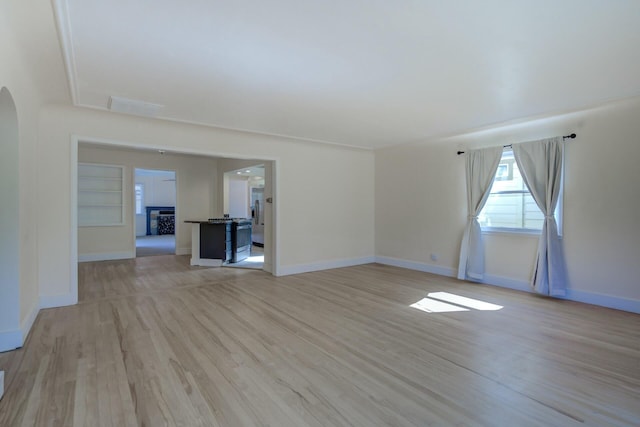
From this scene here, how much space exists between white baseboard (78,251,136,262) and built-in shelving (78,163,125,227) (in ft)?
2.19

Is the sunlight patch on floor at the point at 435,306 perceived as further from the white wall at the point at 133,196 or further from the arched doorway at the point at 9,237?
the white wall at the point at 133,196

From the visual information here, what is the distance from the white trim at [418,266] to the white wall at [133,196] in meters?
4.80

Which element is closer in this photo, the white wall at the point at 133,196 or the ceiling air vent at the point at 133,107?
the ceiling air vent at the point at 133,107

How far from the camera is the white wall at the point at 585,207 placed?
3707 millimetres

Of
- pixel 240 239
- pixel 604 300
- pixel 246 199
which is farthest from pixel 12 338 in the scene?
pixel 246 199

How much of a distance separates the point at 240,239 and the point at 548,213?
5.63 m

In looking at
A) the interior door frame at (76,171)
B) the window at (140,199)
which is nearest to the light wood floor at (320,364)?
the interior door frame at (76,171)

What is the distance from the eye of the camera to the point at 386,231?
21.7ft

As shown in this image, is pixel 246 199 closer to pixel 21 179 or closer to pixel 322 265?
pixel 322 265

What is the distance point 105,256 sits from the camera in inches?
283

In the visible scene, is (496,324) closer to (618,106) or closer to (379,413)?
(379,413)

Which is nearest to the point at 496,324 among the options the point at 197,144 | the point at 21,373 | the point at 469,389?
the point at 469,389

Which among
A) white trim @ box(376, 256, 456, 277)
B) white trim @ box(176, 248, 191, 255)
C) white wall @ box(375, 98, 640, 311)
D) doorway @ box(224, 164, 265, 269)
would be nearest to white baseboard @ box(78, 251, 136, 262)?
white trim @ box(176, 248, 191, 255)

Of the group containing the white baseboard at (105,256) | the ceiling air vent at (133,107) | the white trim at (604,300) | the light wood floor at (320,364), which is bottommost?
the light wood floor at (320,364)
